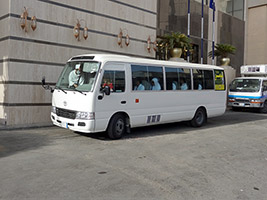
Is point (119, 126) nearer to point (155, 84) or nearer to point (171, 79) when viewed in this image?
point (155, 84)

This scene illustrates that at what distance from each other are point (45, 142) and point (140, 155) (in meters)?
2.81

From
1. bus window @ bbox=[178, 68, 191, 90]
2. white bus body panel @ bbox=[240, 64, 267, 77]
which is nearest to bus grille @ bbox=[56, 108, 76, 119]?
bus window @ bbox=[178, 68, 191, 90]

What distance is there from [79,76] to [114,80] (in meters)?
1.00

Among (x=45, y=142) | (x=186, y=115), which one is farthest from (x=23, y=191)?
(x=186, y=115)

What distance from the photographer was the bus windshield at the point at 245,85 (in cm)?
1705

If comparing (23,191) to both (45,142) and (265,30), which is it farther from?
(265,30)

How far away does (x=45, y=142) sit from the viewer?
8094 millimetres

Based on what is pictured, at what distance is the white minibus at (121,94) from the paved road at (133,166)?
57cm

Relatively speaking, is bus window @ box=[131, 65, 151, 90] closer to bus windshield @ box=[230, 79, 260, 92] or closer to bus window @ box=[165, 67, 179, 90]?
bus window @ box=[165, 67, 179, 90]

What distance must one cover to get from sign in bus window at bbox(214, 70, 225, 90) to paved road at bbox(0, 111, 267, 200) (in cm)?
295

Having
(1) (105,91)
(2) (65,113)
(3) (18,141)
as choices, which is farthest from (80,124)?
(3) (18,141)

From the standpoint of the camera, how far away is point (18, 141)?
815 cm

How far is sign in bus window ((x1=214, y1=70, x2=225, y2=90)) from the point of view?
12.1 meters

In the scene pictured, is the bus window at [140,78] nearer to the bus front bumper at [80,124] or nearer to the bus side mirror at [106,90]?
the bus side mirror at [106,90]
